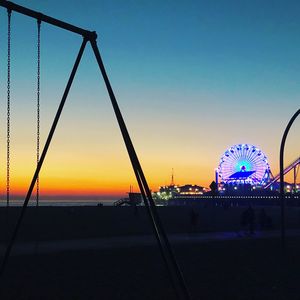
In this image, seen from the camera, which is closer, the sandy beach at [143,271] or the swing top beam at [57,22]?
the swing top beam at [57,22]

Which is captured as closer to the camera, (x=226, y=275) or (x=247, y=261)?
(x=226, y=275)

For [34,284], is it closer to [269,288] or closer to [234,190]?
[269,288]

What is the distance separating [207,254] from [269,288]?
5.26m

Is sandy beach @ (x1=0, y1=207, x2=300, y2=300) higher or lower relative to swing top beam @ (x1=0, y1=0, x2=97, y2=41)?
lower

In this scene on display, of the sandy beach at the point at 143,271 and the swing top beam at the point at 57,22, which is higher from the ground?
the swing top beam at the point at 57,22

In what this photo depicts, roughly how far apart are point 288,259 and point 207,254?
7.66 feet

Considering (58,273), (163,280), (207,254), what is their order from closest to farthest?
(163,280)
(58,273)
(207,254)

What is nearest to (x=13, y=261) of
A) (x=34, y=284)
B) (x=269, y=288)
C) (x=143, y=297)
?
(x=34, y=284)

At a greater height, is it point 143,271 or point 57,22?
point 57,22

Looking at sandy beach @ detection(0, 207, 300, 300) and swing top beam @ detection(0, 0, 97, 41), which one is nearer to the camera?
swing top beam @ detection(0, 0, 97, 41)

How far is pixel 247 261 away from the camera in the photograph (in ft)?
48.0

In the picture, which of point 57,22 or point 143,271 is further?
point 143,271

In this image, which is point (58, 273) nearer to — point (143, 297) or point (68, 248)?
point (143, 297)

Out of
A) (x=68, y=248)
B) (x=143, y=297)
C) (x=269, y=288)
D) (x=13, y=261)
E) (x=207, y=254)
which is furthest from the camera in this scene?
(x=68, y=248)
